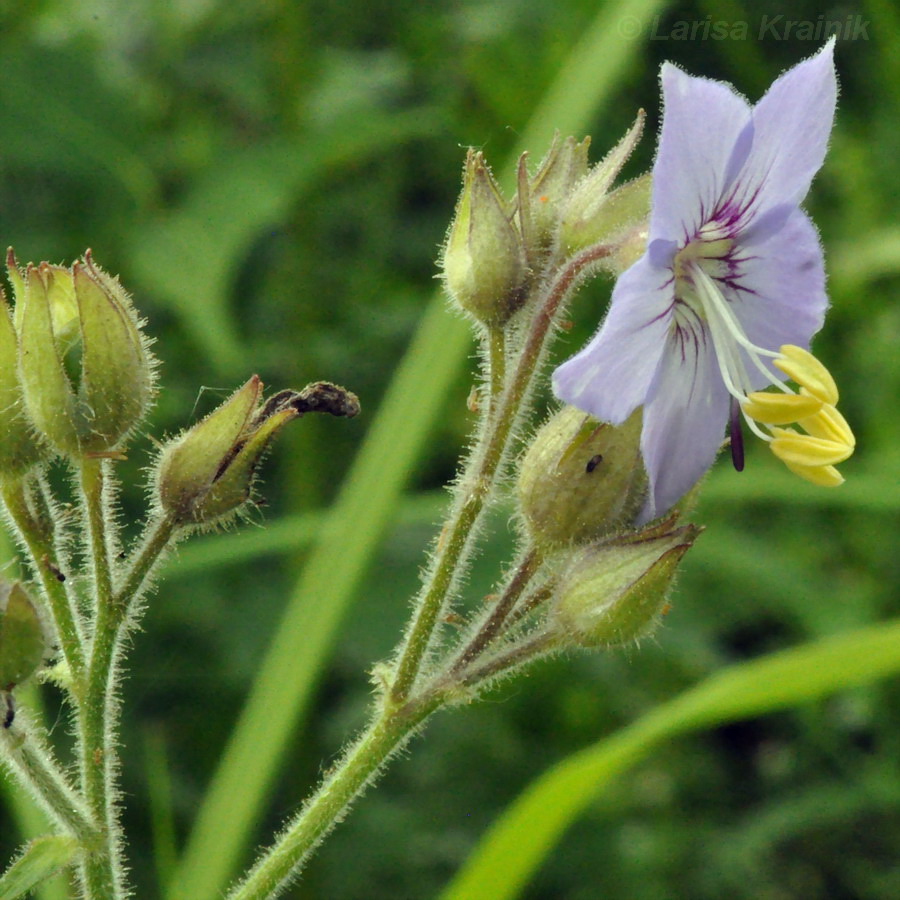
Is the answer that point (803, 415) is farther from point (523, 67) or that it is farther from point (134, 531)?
point (523, 67)

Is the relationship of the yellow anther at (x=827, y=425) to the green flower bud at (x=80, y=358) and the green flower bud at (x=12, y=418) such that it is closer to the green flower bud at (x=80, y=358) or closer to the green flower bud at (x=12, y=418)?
the green flower bud at (x=80, y=358)

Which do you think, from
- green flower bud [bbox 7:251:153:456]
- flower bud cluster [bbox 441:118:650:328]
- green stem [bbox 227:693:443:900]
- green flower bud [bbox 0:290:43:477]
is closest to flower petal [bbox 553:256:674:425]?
flower bud cluster [bbox 441:118:650:328]

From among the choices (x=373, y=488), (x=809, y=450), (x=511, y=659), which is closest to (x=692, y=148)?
(x=809, y=450)

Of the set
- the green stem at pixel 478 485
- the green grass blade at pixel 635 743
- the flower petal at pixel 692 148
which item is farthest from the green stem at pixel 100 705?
the flower petal at pixel 692 148

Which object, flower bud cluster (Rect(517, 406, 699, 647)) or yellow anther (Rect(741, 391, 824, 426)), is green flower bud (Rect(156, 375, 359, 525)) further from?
yellow anther (Rect(741, 391, 824, 426))

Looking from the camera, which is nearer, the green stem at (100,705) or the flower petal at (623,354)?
the flower petal at (623,354)
